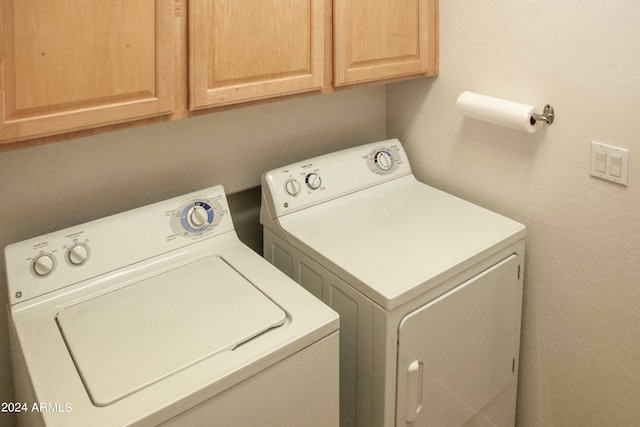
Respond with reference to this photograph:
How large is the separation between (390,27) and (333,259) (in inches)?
30.8

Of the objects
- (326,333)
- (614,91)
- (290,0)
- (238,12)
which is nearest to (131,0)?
(238,12)

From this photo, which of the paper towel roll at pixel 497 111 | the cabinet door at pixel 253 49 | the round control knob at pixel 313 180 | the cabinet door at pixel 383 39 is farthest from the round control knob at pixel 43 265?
the paper towel roll at pixel 497 111

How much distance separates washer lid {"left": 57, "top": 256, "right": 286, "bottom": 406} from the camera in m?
1.15

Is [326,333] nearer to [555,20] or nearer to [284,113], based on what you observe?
[284,113]

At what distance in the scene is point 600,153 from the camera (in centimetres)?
154

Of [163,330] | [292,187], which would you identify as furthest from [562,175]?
[163,330]

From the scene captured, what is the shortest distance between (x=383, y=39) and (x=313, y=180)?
51 cm

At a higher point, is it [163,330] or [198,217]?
[198,217]

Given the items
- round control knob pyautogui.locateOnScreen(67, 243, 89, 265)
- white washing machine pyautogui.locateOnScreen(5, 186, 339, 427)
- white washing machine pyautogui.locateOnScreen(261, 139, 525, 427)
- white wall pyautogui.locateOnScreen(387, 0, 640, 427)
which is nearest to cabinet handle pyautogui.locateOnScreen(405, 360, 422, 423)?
white washing machine pyautogui.locateOnScreen(261, 139, 525, 427)

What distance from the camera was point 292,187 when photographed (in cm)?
179

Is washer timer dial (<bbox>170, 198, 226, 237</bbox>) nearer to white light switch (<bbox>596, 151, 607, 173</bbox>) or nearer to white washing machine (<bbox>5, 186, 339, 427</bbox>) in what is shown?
white washing machine (<bbox>5, 186, 339, 427</bbox>)

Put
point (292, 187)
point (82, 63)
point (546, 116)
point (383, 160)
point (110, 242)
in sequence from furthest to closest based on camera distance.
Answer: point (383, 160)
point (292, 187)
point (546, 116)
point (110, 242)
point (82, 63)

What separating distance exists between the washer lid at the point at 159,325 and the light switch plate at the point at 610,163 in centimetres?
99

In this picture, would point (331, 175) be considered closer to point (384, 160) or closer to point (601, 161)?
point (384, 160)
